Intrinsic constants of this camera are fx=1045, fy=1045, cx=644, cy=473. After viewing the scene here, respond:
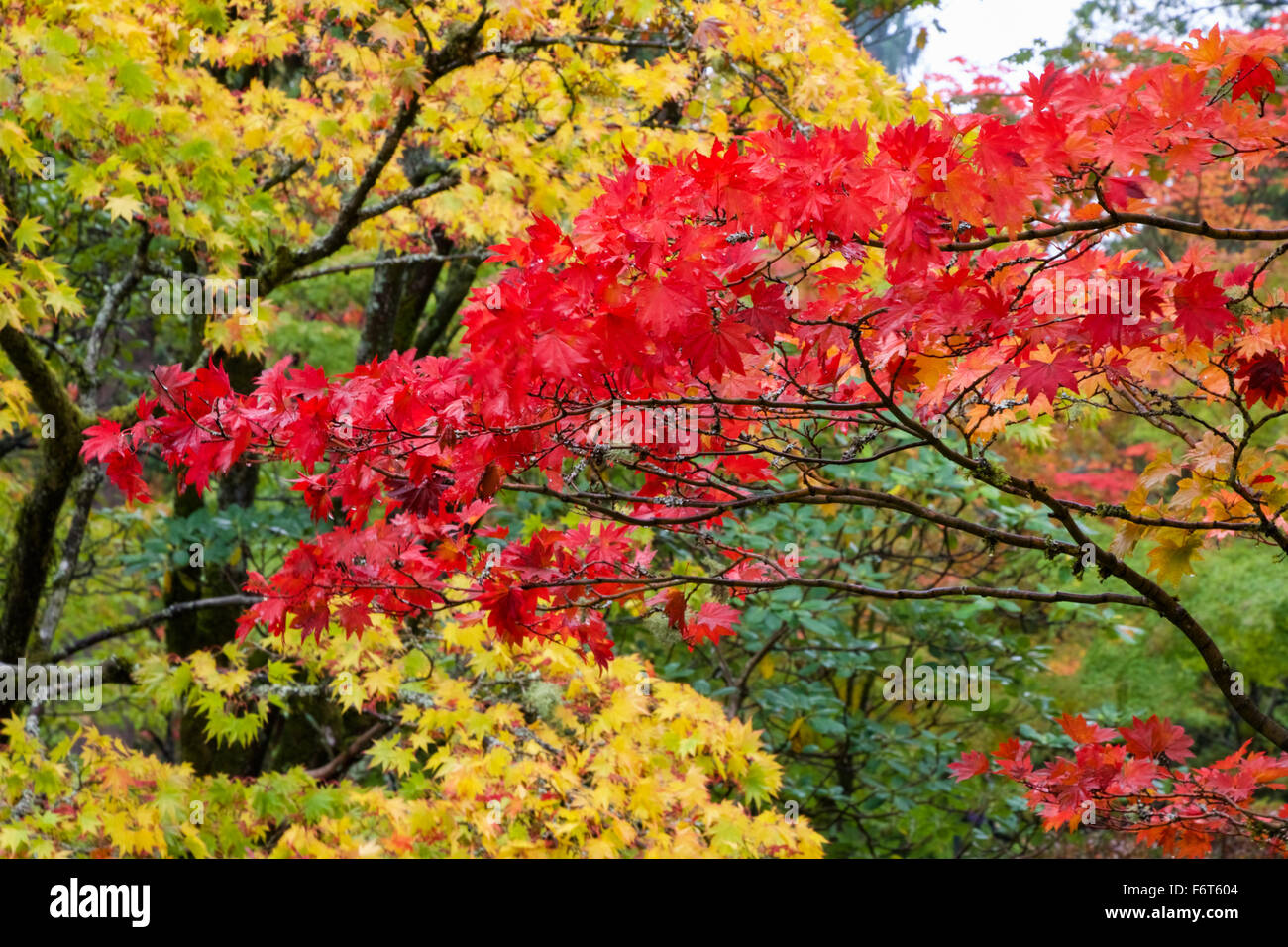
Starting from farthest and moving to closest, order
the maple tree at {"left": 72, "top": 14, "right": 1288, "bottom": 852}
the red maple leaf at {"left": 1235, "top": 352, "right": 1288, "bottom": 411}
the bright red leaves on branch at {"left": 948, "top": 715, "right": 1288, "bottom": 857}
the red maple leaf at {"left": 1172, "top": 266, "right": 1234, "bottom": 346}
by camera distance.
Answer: the bright red leaves on branch at {"left": 948, "top": 715, "right": 1288, "bottom": 857} < the red maple leaf at {"left": 1235, "top": 352, "right": 1288, "bottom": 411} < the red maple leaf at {"left": 1172, "top": 266, "right": 1234, "bottom": 346} < the maple tree at {"left": 72, "top": 14, "right": 1288, "bottom": 852}

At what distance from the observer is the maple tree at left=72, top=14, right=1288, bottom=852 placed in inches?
75.4

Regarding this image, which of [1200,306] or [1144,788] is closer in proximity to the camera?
[1200,306]

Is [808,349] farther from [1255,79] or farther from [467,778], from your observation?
[467,778]

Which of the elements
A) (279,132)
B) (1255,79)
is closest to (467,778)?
(1255,79)

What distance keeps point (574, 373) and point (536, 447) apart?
316 mm

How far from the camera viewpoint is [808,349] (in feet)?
7.59

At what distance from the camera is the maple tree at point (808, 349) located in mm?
1916

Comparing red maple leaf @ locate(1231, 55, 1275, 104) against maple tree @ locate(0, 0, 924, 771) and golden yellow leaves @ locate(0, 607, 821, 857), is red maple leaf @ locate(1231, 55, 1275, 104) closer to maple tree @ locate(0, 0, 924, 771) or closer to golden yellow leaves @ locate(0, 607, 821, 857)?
maple tree @ locate(0, 0, 924, 771)

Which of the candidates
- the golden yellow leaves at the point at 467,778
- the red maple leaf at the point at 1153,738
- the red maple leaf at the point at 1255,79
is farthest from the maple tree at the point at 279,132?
the red maple leaf at the point at 1153,738

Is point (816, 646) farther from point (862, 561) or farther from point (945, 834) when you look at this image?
point (945, 834)

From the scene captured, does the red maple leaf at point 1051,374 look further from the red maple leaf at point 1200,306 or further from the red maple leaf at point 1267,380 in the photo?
the red maple leaf at point 1267,380

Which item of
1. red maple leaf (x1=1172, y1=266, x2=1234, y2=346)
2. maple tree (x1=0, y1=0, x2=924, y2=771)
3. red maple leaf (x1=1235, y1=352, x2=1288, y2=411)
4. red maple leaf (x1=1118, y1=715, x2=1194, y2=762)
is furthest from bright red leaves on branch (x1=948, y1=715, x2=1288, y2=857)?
maple tree (x1=0, y1=0, x2=924, y2=771)

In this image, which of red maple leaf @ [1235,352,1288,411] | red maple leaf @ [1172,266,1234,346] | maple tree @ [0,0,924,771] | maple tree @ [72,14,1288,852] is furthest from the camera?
maple tree @ [0,0,924,771]
